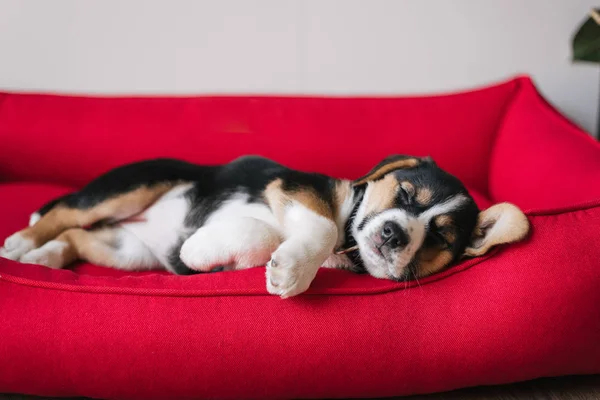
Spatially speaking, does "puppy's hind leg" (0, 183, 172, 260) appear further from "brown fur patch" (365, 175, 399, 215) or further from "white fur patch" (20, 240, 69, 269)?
"brown fur patch" (365, 175, 399, 215)

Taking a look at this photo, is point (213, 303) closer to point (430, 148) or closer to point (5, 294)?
point (5, 294)

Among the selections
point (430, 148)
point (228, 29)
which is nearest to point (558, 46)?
point (430, 148)

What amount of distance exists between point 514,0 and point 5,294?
323cm

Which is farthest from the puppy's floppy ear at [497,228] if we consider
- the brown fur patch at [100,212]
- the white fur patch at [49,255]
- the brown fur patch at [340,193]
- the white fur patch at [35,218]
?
the white fur patch at [35,218]

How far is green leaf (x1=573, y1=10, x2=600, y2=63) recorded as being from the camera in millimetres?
3252

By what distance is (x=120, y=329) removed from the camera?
1779 mm

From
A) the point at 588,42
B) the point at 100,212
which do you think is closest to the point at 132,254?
the point at 100,212

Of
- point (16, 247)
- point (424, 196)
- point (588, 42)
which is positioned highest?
point (588, 42)

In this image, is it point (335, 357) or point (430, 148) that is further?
point (430, 148)

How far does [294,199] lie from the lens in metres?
2.16

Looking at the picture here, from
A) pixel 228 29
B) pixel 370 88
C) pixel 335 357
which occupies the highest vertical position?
pixel 228 29

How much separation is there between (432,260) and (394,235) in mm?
189

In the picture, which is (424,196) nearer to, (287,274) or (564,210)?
(564,210)

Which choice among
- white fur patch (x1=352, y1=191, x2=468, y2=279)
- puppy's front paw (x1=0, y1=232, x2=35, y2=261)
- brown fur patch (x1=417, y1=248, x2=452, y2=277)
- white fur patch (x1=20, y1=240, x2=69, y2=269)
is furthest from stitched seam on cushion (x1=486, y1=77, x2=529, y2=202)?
puppy's front paw (x1=0, y1=232, x2=35, y2=261)
